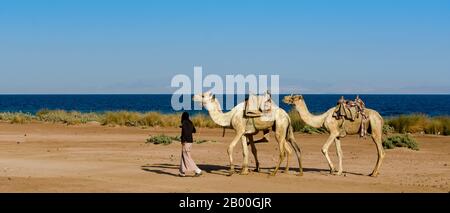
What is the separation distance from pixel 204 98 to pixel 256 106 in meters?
1.38

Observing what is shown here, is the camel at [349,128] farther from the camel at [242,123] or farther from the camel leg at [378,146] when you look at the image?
the camel at [242,123]

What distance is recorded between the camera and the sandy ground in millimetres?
15211

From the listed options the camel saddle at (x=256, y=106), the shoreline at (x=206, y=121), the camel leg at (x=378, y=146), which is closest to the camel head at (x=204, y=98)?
the camel saddle at (x=256, y=106)

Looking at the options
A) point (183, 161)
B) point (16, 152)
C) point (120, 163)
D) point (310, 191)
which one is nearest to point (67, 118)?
point (16, 152)

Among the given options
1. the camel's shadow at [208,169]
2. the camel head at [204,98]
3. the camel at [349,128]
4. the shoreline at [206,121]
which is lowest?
the camel's shadow at [208,169]

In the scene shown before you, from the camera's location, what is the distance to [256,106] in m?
17.0

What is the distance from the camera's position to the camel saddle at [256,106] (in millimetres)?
16922

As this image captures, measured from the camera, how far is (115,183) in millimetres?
15469

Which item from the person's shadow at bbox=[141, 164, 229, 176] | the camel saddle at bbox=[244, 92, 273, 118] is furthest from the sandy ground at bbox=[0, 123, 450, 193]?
the camel saddle at bbox=[244, 92, 273, 118]

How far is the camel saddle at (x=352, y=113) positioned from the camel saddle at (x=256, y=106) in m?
1.89

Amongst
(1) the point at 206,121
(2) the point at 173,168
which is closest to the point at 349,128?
(2) the point at 173,168
